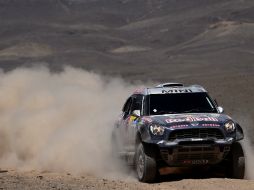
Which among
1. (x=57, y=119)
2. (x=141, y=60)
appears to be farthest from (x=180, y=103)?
(x=141, y=60)

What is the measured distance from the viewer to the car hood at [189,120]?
11.8m

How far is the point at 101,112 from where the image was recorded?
59.1 ft

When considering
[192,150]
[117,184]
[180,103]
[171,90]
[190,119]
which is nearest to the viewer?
[117,184]

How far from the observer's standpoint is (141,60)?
9894cm

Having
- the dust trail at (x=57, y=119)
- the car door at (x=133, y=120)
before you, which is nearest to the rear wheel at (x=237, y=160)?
the car door at (x=133, y=120)

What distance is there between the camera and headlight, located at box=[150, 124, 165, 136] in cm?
1183

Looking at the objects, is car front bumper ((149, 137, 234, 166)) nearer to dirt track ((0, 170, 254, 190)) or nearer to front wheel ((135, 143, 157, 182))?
front wheel ((135, 143, 157, 182))

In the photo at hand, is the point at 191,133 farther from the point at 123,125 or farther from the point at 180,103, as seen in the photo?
the point at 123,125

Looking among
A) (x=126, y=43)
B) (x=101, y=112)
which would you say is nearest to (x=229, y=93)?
(x=101, y=112)

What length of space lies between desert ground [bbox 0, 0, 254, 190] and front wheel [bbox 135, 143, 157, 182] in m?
0.20

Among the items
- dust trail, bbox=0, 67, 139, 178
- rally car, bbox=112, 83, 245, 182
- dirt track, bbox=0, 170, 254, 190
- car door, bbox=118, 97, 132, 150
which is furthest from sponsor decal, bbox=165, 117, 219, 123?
dust trail, bbox=0, 67, 139, 178

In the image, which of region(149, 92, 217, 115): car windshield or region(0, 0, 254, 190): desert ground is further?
region(149, 92, 217, 115): car windshield

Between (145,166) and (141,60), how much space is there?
8734 centimetres

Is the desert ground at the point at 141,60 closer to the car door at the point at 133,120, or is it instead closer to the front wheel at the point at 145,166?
the front wheel at the point at 145,166
